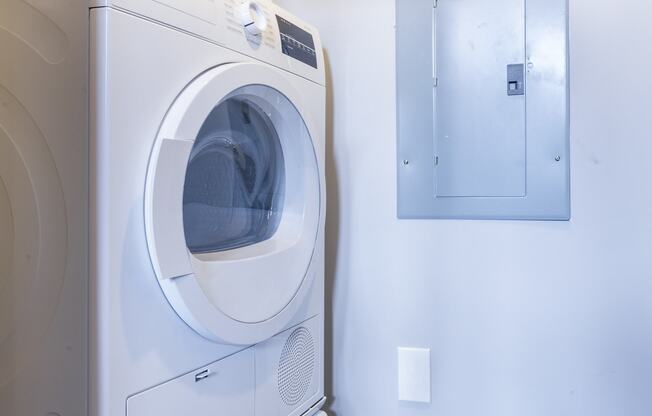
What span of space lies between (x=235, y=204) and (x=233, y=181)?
0.16 feet

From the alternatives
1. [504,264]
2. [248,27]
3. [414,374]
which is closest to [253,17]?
[248,27]

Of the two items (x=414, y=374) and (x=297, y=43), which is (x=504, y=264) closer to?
(x=414, y=374)

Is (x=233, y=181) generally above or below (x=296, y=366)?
above

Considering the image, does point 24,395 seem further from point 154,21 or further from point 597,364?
point 597,364

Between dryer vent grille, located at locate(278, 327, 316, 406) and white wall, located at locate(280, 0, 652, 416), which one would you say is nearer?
dryer vent grille, located at locate(278, 327, 316, 406)

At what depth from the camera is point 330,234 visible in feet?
4.48

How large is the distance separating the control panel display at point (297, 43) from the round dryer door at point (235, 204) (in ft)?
0.38

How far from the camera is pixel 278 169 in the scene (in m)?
1.05

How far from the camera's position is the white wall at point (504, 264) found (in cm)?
114

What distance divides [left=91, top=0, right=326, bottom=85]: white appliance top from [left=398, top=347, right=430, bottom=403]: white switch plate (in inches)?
30.7

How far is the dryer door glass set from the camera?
0.82 metres

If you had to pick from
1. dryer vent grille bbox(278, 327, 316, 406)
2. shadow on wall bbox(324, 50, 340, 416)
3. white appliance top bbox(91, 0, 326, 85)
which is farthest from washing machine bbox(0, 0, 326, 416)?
shadow on wall bbox(324, 50, 340, 416)

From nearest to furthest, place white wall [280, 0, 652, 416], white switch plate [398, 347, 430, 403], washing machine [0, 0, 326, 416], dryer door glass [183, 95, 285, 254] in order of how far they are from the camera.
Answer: washing machine [0, 0, 326, 416] < dryer door glass [183, 95, 285, 254] < white wall [280, 0, 652, 416] < white switch plate [398, 347, 430, 403]

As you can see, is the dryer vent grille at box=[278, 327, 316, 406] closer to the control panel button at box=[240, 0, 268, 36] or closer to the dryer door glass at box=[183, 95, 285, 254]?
the dryer door glass at box=[183, 95, 285, 254]
